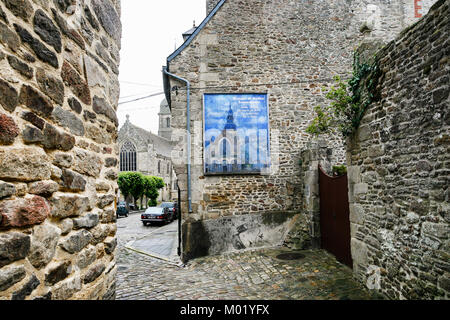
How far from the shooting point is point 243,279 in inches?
207

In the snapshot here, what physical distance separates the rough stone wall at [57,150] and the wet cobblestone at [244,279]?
2.70m

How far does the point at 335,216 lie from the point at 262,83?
4211mm

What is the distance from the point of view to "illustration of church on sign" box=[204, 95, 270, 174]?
7.36 meters

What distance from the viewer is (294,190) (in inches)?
300

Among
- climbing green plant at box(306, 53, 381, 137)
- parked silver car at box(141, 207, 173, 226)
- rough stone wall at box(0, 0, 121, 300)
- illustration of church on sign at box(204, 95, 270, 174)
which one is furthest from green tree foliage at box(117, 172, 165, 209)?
rough stone wall at box(0, 0, 121, 300)

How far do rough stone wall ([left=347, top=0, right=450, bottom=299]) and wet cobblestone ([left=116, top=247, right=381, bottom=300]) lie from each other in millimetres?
769

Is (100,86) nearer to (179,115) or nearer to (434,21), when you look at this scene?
(434,21)

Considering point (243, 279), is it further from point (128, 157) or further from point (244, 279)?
point (128, 157)

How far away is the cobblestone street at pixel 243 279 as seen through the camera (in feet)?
14.6

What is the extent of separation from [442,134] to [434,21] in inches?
52.9

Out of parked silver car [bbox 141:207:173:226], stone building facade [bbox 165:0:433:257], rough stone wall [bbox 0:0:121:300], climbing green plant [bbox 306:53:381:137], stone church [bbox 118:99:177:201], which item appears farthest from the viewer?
stone church [bbox 118:99:177:201]

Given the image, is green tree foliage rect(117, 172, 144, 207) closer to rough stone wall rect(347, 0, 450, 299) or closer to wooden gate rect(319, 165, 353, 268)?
wooden gate rect(319, 165, 353, 268)

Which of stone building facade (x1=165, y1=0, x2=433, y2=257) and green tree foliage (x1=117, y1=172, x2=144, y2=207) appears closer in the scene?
stone building facade (x1=165, y1=0, x2=433, y2=257)
